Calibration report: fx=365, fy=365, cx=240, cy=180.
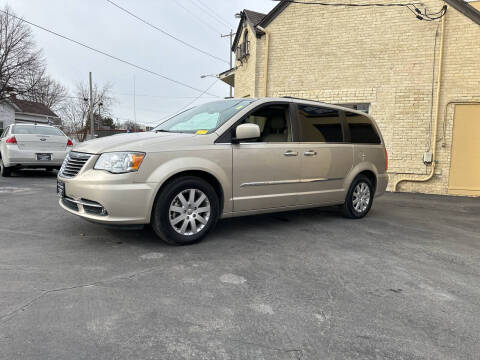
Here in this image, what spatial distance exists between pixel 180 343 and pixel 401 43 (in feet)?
33.7

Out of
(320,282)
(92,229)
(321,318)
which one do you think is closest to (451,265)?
(320,282)

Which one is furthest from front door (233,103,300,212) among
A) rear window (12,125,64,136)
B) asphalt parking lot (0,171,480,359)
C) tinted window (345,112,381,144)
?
rear window (12,125,64,136)

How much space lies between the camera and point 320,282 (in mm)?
3193

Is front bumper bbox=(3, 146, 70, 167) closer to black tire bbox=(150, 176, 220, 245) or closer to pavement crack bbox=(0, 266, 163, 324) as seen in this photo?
black tire bbox=(150, 176, 220, 245)

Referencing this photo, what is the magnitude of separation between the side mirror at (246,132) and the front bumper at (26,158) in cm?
697

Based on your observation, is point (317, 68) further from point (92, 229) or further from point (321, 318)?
point (321, 318)

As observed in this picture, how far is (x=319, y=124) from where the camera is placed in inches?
214

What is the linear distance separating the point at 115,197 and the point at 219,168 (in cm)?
120

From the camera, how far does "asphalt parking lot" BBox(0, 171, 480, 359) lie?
219cm

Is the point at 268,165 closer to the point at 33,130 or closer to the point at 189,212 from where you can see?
the point at 189,212

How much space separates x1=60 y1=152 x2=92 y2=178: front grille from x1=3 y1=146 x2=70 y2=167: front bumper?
19.3 feet

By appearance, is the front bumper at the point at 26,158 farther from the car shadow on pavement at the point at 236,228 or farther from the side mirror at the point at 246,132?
the side mirror at the point at 246,132

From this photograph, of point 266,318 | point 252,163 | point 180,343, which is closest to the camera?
point 180,343

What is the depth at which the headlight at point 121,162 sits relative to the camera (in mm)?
3697
